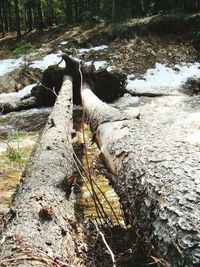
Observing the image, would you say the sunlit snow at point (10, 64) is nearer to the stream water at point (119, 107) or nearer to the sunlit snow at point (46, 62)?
the stream water at point (119, 107)

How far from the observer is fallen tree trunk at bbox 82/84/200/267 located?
2174mm

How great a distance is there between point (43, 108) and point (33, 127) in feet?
6.43

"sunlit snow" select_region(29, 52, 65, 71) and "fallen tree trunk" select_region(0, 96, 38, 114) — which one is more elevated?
"fallen tree trunk" select_region(0, 96, 38, 114)

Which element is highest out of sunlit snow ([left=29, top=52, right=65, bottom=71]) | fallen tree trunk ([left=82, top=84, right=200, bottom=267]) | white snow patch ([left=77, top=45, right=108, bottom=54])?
fallen tree trunk ([left=82, top=84, right=200, bottom=267])

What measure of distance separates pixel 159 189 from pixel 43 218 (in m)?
1.00

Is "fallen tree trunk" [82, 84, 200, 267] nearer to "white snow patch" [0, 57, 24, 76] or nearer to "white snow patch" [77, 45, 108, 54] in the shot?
"white snow patch" [0, 57, 24, 76]

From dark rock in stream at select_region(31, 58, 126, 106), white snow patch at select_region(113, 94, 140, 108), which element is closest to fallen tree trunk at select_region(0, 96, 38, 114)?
dark rock in stream at select_region(31, 58, 126, 106)

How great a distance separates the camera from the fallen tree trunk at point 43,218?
7.88ft

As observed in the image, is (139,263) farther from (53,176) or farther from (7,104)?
(7,104)

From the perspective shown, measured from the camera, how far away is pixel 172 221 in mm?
2303

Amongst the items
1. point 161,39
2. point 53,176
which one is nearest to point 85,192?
point 53,176

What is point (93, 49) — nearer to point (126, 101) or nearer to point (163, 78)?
point (163, 78)

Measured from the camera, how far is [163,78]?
12758 mm

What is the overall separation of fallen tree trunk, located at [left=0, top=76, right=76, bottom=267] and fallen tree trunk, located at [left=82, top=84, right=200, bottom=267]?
539 mm
